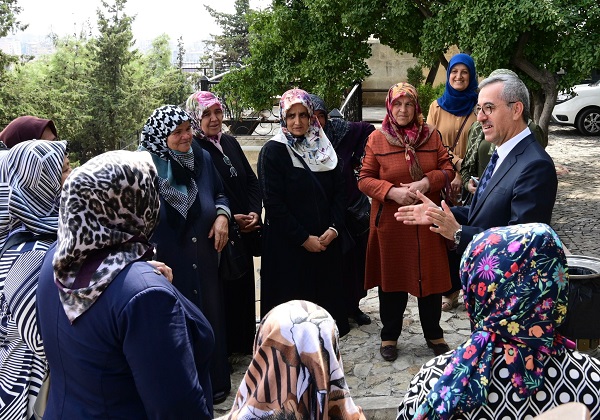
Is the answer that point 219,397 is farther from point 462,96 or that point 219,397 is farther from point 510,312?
point 462,96

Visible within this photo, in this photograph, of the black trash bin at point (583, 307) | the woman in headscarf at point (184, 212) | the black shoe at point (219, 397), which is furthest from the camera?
the black shoe at point (219, 397)

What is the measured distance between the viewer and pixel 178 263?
4.05m

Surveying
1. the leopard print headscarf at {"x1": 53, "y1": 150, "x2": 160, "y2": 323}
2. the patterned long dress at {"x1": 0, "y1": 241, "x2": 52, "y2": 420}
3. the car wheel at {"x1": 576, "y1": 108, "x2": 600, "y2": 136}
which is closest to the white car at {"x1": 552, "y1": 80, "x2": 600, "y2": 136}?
the car wheel at {"x1": 576, "y1": 108, "x2": 600, "y2": 136}

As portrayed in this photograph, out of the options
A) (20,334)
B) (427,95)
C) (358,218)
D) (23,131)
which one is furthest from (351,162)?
(427,95)

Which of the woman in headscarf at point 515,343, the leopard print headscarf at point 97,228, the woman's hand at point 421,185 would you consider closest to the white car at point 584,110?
the woman's hand at point 421,185

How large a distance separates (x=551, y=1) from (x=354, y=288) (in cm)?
436

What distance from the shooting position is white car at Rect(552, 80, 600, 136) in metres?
16.2

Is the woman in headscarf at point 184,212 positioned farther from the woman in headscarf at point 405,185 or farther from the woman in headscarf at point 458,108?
the woman in headscarf at point 458,108

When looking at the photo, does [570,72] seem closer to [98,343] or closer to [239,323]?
[239,323]

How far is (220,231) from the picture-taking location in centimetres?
426

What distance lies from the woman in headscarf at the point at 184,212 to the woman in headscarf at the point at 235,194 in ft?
1.80

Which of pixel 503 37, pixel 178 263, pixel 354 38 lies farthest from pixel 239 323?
pixel 354 38

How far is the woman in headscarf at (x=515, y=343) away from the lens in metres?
2.25

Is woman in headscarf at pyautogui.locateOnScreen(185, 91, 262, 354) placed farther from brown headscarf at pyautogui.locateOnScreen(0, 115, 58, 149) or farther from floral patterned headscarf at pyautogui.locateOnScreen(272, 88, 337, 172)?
brown headscarf at pyautogui.locateOnScreen(0, 115, 58, 149)
